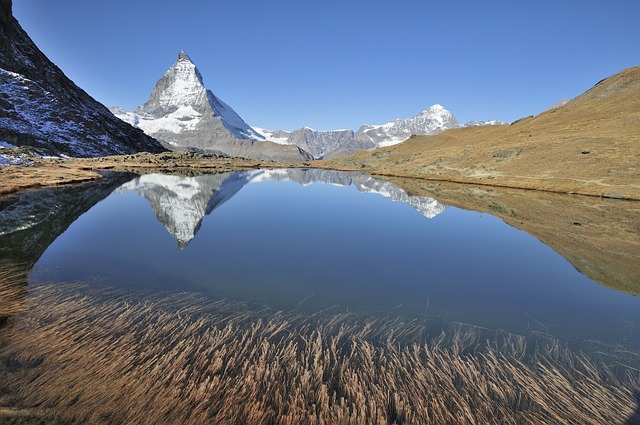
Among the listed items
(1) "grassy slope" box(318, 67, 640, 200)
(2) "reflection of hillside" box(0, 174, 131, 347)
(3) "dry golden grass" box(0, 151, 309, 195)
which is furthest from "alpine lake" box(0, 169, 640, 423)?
(1) "grassy slope" box(318, 67, 640, 200)

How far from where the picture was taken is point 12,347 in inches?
404

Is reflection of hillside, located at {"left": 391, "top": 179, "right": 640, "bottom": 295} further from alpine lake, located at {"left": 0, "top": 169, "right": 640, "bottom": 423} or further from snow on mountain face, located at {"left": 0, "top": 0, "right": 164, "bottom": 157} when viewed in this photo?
snow on mountain face, located at {"left": 0, "top": 0, "right": 164, "bottom": 157}

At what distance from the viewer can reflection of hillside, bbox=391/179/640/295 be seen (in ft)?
74.7

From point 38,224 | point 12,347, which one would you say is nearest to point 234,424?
point 12,347

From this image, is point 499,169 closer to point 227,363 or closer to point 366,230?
point 366,230

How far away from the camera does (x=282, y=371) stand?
33.0ft

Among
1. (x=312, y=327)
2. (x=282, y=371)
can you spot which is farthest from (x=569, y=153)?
(x=282, y=371)

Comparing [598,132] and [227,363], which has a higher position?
[598,132]

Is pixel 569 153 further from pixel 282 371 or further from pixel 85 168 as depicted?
pixel 85 168

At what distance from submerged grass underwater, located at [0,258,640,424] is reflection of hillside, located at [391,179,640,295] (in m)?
13.1

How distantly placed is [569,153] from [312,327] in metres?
101

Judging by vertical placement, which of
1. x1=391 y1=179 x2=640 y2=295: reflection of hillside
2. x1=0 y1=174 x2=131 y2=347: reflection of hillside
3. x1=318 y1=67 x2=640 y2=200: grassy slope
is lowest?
x1=391 y1=179 x2=640 y2=295: reflection of hillside

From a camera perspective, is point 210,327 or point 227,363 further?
point 210,327

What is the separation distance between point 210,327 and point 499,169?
104498 millimetres
